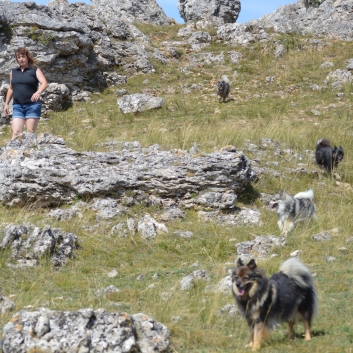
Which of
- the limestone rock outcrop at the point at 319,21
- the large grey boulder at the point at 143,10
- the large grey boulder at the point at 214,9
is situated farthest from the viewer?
the large grey boulder at the point at 143,10

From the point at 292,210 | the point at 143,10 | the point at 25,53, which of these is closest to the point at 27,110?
the point at 25,53

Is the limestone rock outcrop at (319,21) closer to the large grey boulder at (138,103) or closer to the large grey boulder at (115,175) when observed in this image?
the large grey boulder at (138,103)

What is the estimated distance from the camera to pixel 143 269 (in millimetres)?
6672

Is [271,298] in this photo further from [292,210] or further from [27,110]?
[27,110]

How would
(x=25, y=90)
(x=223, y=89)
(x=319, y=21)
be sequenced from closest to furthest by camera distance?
(x=25, y=90) → (x=223, y=89) → (x=319, y=21)

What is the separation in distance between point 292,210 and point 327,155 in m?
2.94

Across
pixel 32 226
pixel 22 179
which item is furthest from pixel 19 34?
pixel 32 226

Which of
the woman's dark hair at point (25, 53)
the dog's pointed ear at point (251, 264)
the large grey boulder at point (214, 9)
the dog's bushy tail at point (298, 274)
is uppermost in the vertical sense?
the large grey boulder at point (214, 9)

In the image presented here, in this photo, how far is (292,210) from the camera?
8.01 meters

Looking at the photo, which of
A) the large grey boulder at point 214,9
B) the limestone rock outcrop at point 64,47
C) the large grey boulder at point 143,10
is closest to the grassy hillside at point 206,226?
the limestone rock outcrop at point 64,47

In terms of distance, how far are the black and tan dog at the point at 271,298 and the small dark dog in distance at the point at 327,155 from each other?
6.19 metres

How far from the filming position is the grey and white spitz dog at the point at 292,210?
7.93 m

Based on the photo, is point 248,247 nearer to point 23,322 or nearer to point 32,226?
point 32,226

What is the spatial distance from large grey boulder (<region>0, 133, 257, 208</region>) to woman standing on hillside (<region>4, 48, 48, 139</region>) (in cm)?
70
